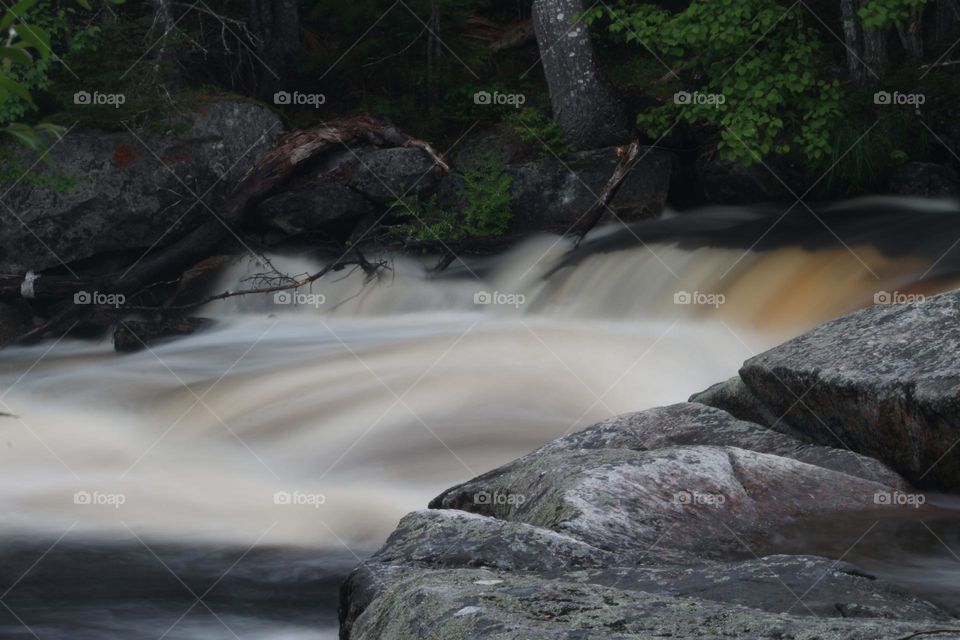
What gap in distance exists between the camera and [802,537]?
4.20 m

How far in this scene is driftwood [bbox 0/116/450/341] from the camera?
1184 centimetres

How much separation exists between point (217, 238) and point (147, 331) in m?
1.74

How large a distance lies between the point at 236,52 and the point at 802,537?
11.6 metres

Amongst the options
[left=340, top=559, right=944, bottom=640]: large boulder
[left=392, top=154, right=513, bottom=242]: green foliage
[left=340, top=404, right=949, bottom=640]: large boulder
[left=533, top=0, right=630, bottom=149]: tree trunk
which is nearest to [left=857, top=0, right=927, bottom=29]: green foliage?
[left=533, top=0, right=630, bottom=149]: tree trunk

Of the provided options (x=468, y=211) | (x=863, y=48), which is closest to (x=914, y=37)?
(x=863, y=48)

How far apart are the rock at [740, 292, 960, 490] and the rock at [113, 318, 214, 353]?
22.1 feet

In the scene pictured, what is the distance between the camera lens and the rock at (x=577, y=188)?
11961 mm

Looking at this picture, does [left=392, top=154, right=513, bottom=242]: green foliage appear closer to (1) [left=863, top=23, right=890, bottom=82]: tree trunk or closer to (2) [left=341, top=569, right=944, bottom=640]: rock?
(1) [left=863, top=23, right=890, bottom=82]: tree trunk

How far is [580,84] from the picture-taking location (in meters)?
12.4

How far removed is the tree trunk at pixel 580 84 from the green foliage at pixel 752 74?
714 millimetres

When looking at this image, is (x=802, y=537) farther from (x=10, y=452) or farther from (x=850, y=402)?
(x=10, y=452)

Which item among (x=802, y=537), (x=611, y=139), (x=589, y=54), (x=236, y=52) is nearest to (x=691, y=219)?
(x=611, y=139)

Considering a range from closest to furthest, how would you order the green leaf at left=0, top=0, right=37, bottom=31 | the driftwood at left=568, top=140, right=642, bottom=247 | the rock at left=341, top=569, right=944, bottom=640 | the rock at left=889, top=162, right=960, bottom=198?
the green leaf at left=0, top=0, right=37, bottom=31, the rock at left=341, top=569, right=944, bottom=640, the rock at left=889, top=162, right=960, bottom=198, the driftwood at left=568, top=140, right=642, bottom=247

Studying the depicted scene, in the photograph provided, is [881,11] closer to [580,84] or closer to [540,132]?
[580,84]
